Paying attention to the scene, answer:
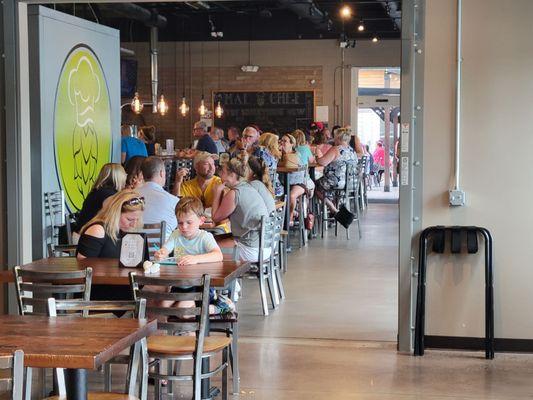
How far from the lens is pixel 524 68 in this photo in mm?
6434

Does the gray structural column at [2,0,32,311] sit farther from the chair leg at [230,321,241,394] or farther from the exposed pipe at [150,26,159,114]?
the exposed pipe at [150,26,159,114]

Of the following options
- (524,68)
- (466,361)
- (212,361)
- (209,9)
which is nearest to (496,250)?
(466,361)

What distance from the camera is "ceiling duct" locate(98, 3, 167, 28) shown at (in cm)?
1591

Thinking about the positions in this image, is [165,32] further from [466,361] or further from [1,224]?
[466,361]

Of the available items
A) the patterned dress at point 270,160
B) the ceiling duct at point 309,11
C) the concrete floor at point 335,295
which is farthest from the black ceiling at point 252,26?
the patterned dress at point 270,160

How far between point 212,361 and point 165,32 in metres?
15.2

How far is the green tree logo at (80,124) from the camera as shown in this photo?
8.41 meters

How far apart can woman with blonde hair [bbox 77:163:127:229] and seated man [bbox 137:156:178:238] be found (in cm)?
21

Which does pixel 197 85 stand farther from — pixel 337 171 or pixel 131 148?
pixel 131 148

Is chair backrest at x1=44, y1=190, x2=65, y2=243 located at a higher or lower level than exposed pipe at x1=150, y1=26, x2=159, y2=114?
lower

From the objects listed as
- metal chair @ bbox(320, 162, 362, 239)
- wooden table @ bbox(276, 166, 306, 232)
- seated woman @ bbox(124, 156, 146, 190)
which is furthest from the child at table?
metal chair @ bbox(320, 162, 362, 239)

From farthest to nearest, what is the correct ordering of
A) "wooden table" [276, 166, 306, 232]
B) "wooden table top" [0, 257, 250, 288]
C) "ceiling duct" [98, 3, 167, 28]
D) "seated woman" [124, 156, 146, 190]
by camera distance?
"ceiling duct" [98, 3, 167, 28] → "wooden table" [276, 166, 306, 232] → "seated woman" [124, 156, 146, 190] → "wooden table top" [0, 257, 250, 288]

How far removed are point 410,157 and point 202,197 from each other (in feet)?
9.65

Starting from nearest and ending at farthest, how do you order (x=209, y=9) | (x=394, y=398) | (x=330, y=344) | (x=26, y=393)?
(x=26, y=393) → (x=394, y=398) → (x=330, y=344) → (x=209, y=9)
